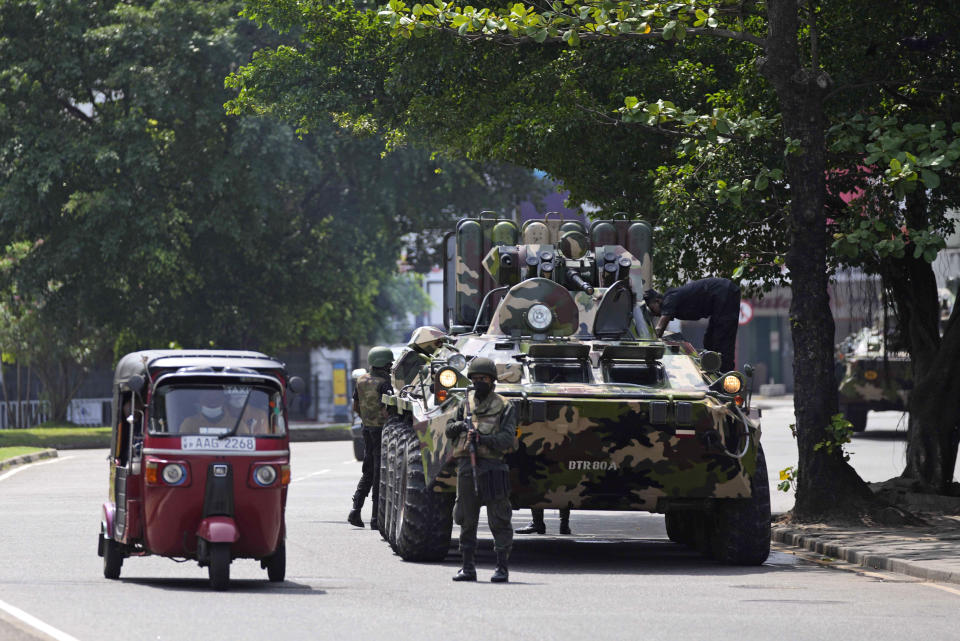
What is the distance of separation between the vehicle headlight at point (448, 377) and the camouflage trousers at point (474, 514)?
3.91ft

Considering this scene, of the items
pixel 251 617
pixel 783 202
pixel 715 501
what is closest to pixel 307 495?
pixel 783 202

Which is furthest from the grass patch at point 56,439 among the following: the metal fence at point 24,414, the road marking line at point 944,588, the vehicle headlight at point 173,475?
the road marking line at point 944,588

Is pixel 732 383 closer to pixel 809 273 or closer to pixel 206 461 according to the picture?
pixel 809 273

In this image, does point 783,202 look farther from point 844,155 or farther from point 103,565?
point 103,565

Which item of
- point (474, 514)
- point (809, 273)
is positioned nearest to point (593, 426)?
point (474, 514)

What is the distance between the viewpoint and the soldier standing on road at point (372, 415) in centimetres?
1898

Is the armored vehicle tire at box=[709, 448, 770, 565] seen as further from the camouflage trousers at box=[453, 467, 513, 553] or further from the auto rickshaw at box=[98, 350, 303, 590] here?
the auto rickshaw at box=[98, 350, 303, 590]

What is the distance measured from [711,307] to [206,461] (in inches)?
249

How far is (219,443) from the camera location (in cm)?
1290

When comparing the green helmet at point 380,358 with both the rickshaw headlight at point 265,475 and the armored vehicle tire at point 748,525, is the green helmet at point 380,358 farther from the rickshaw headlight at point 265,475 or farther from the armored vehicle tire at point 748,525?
the rickshaw headlight at point 265,475

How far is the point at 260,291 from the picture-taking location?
45188mm

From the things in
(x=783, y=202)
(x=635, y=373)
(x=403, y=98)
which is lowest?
(x=635, y=373)

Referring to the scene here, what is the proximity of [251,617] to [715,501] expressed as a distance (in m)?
5.46

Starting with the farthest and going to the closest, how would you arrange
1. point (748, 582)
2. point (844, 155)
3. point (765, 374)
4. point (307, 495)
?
point (765, 374) → point (307, 495) → point (844, 155) → point (748, 582)
